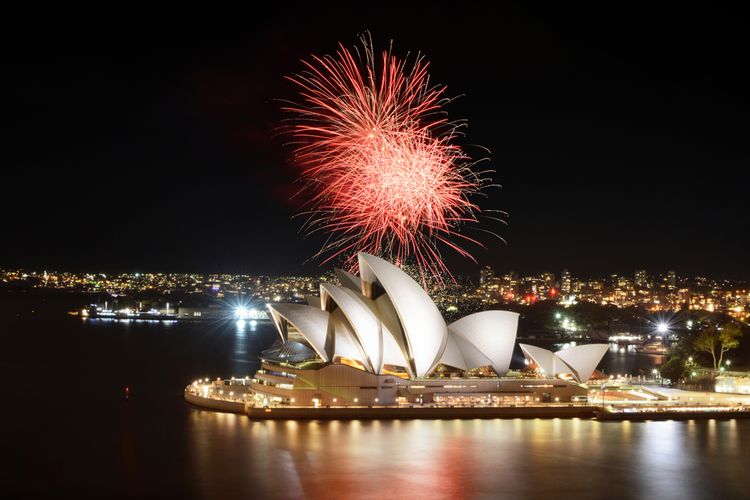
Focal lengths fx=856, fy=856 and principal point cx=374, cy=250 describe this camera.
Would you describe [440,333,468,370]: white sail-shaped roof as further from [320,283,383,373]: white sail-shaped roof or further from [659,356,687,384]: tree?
[659,356,687,384]: tree

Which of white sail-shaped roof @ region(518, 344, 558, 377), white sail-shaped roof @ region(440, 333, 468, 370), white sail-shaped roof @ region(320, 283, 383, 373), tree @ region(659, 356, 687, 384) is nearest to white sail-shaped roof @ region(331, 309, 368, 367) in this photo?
white sail-shaped roof @ region(320, 283, 383, 373)

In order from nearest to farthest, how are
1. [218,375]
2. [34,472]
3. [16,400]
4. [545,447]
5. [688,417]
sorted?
1. [34,472]
2. [545,447]
3. [688,417]
4. [16,400]
5. [218,375]

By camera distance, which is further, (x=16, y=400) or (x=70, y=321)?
(x=70, y=321)

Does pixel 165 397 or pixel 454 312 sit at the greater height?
pixel 454 312

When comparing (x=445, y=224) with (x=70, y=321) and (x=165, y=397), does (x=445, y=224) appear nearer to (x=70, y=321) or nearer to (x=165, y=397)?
(x=165, y=397)

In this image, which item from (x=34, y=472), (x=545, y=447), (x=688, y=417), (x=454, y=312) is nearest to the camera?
(x=34, y=472)

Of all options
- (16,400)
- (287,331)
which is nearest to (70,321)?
(16,400)
